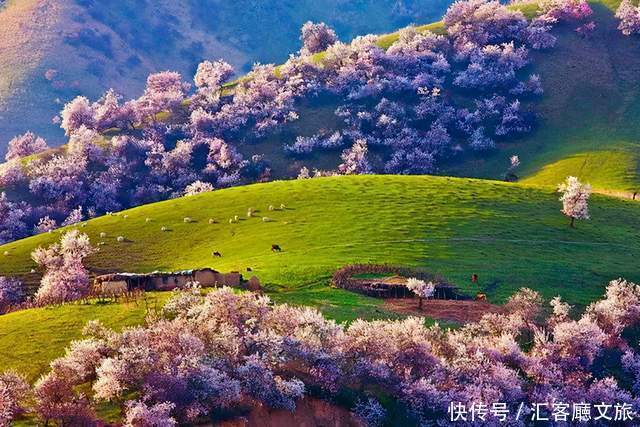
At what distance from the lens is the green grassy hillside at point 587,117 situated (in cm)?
12650

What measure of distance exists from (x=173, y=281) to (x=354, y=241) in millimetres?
21364

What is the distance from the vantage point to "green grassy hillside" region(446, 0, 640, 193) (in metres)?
126

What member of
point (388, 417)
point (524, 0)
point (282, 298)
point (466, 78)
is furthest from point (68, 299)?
point (524, 0)

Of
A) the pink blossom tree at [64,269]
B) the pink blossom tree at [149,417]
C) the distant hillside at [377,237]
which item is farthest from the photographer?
the distant hillside at [377,237]

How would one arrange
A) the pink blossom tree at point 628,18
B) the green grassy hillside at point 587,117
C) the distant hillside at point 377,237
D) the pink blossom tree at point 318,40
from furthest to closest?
1. the pink blossom tree at point 318,40
2. the pink blossom tree at point 628,18
3. the green grassy hillside at point 587,117
4. the distant hillside at point 377,237

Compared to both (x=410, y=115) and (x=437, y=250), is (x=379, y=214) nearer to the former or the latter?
(x=437, y=250)

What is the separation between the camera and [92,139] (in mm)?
139875

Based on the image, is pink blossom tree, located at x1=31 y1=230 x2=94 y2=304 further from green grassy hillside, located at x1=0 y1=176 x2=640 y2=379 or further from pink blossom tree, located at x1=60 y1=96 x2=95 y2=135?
pink blossom tree, located at x1=60 y1=96 x2=95 y2=135

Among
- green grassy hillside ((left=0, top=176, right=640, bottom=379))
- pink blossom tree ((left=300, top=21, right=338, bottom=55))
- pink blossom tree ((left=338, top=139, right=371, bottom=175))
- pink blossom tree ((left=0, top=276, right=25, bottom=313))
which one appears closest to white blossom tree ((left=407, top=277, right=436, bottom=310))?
green grassy hillside ((left=0, top=176, right=640, bottom=379))

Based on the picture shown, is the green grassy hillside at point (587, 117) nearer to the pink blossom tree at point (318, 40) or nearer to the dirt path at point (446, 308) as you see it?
the pink blossom tree at point (318, 40)


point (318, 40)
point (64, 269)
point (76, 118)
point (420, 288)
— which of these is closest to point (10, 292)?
point (64, 269)

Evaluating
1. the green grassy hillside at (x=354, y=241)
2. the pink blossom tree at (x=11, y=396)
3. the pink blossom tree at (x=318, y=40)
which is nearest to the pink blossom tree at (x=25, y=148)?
the green grassy hillside at (x=354, y=241)

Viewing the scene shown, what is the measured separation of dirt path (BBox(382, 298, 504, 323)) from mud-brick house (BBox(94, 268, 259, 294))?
12.8 m

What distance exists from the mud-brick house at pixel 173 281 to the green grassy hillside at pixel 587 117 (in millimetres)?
74332
